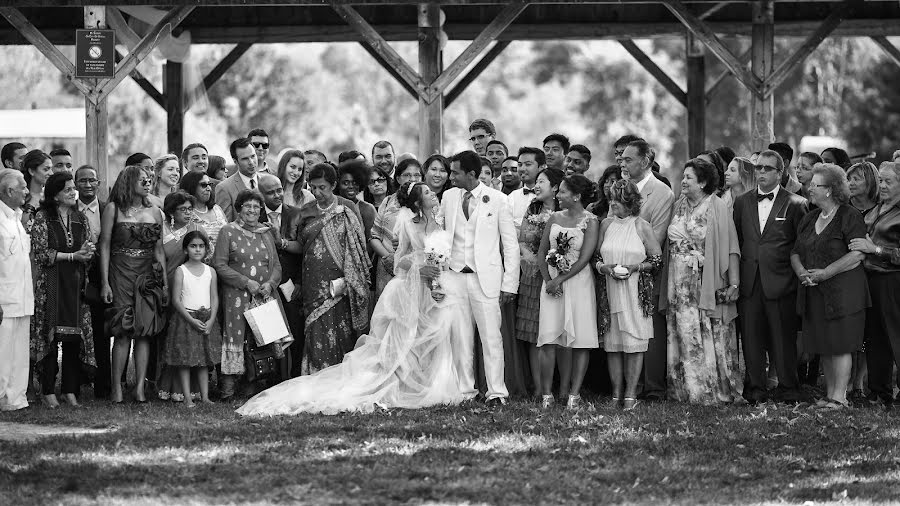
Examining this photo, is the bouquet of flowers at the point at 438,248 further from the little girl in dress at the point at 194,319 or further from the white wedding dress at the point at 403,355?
the little girl in dress at the point at 194,319

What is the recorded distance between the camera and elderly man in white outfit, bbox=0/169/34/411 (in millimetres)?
10297

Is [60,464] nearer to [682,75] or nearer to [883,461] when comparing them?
[883,461]

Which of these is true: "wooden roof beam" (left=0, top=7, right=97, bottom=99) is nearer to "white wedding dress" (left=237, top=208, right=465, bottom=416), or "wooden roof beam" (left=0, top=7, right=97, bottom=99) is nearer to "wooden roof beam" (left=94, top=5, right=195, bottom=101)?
"wooden roof beam" (left=94, top=5, right=195, bottom=101)

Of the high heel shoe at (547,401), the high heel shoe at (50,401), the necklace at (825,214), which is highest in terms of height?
the necklace at (825,214)

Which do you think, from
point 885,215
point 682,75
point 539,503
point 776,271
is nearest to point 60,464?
point 539,503

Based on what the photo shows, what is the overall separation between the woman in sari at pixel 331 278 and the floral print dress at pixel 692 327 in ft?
8.19

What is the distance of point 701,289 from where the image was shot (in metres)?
10.7

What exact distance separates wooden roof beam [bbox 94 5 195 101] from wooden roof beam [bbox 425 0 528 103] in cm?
271

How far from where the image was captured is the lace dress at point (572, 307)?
10.5 metres

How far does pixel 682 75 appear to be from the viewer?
57000 millimetres

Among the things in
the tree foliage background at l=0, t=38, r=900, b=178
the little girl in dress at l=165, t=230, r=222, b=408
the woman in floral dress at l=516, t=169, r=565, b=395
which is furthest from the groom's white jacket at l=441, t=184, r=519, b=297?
the tree foliage background at l=0, t=38, r=900, b=178

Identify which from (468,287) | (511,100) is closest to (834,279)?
(468,287)

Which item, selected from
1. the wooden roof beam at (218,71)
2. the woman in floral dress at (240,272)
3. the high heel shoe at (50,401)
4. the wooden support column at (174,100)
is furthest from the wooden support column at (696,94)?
the high heel shoe at (50,401)

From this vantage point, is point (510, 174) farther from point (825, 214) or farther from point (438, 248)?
point (825, 214)
